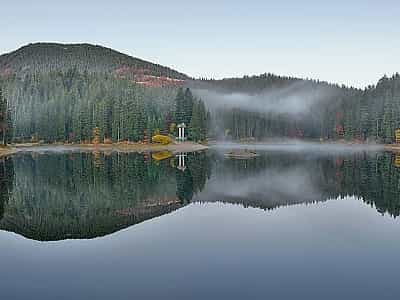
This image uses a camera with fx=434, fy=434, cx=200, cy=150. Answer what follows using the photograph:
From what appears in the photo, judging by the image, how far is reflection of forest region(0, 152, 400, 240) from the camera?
2488cm

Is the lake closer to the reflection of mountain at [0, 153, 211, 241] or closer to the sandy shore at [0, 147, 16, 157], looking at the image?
the reflection of mountain at [0, 153, 211, 241]

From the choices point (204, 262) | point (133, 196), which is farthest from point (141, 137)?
point (204, 262)

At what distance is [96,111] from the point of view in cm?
12788

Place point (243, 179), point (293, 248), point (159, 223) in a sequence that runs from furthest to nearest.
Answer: point (243, 179)
point (159, 223)
point (293, 248)

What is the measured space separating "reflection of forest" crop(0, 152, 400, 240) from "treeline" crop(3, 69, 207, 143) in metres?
69.4

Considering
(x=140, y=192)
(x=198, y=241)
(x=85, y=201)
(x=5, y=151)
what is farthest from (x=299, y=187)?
(x=5, y=151)

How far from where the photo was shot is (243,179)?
153 feet

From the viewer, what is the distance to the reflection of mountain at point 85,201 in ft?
76.5

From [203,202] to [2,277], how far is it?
19061 millimetres

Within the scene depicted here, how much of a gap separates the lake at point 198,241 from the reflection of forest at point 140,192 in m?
0.12

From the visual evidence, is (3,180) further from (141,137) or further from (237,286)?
(141,137)

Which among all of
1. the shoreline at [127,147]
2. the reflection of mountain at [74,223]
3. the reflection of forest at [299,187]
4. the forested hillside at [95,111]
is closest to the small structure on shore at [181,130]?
the forested hillside at [95,111]

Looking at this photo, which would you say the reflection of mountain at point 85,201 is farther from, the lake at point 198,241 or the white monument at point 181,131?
the white monument at point 181,131

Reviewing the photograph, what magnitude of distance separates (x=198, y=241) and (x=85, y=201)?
13.5m
